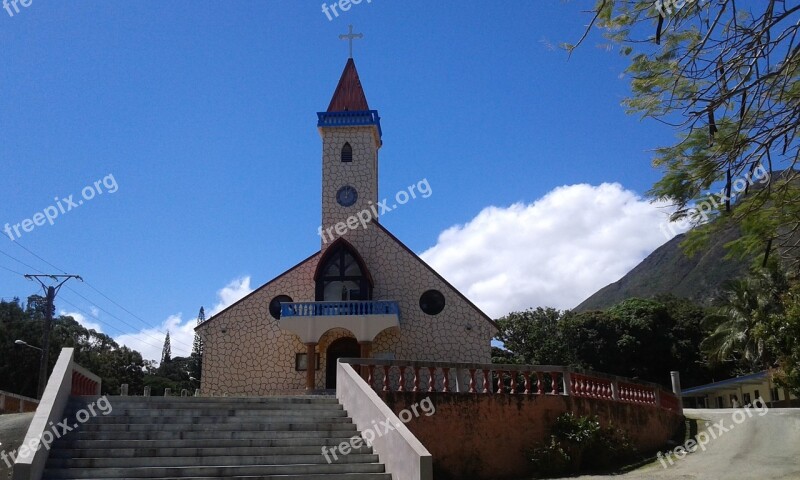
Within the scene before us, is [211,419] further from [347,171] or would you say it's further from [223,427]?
[347,171]

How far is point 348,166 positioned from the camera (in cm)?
2814

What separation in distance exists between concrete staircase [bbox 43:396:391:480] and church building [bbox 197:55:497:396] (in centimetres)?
1193

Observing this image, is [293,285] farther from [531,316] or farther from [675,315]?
[675,315]

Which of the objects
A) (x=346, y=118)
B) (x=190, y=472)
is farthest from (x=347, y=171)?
(x=190, y=472)

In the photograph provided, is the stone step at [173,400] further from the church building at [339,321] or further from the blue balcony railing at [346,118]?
the blue balcony railing at [346,118]

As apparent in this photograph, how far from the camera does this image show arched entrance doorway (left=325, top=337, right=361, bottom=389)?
82.0ft

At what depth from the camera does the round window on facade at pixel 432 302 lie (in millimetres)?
25469

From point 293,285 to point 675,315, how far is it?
3075 cm

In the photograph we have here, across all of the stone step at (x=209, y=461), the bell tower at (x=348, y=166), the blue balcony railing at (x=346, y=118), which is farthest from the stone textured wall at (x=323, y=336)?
the stone step at (x=209, y=461)

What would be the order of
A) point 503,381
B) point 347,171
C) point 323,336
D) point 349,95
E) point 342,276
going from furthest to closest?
point 349,95, point 347,171, point 342,276, point 323,336, point 503,381

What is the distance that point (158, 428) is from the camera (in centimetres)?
1079

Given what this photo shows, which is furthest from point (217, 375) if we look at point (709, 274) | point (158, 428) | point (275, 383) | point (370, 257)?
point (709, 274)

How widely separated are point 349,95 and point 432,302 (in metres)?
10.1

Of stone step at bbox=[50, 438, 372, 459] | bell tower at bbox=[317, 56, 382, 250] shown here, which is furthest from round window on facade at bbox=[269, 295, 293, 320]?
stone step at bbox=[50, 438, 372, 459]
